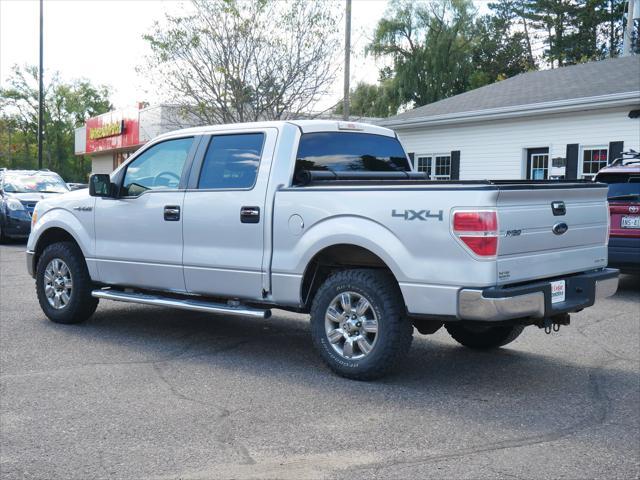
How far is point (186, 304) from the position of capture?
6645 millimetres

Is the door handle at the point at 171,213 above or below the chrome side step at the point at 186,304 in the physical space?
above

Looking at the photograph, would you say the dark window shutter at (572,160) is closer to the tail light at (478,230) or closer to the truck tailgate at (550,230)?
the truck tailgate at (550,230)

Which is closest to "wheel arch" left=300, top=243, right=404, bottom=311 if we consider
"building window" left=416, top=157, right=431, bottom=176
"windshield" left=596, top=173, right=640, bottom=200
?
"windshield" left=596, top=173, right=640, bottom=200

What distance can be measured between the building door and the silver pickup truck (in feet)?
41.7

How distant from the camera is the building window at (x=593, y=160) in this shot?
17581 millimetres

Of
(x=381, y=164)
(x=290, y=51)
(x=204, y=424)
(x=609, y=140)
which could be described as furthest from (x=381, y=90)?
(x=204, y=424)

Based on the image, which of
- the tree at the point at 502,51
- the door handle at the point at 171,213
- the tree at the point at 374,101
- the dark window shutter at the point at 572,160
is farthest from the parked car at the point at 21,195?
the tree at the point at 502,51

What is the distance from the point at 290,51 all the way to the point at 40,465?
791 inches

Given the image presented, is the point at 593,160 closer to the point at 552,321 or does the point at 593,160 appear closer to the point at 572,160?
the point at 572,160

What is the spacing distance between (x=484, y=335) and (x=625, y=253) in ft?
13.7

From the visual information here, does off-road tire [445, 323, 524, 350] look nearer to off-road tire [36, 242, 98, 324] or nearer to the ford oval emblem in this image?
the ford oval emblem

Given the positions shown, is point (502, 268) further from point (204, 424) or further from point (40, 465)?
point (40, 465)

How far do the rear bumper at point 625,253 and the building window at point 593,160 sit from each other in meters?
8.04

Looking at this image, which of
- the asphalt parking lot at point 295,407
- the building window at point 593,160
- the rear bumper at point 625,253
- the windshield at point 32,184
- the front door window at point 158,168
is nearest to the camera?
the asphalt parking lot at point 295,407
